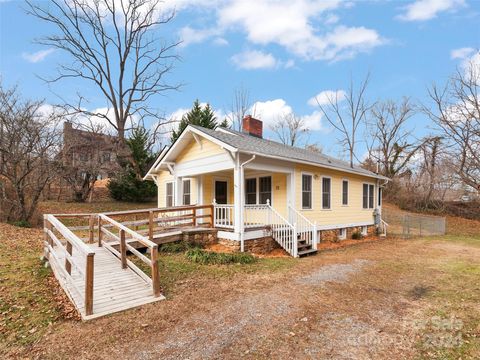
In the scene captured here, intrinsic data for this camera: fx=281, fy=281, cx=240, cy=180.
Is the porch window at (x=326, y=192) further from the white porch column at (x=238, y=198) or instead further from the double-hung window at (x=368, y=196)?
the white porch column at (x=238, y=198)

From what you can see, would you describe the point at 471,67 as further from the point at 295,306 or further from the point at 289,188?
the point at 295,306

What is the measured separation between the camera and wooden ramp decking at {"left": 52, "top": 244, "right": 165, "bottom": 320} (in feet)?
15.4

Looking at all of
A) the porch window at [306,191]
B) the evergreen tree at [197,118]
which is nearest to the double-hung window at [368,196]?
the porch window at [306,191]

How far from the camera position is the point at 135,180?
80.3ft

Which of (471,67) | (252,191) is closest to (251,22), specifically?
(252,191)

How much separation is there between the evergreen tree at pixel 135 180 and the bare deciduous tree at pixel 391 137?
24.6 metres

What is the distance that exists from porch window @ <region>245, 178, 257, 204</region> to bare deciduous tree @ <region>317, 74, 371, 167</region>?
8.68m

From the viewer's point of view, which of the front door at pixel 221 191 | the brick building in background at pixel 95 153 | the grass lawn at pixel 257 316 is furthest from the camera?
the brick building in background at pixel 95 153

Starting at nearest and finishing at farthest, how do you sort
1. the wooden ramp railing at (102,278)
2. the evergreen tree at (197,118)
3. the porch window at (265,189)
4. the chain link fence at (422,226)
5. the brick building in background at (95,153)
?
the wooden ramp railing at (102,278) → the porch window at (265,189) → the chain link fence at (422,226) → the brick building in background at (95,153) → the evergreen tree at (197,118)

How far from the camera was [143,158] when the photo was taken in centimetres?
2503

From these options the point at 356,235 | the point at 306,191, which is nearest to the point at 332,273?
the point at 306,191

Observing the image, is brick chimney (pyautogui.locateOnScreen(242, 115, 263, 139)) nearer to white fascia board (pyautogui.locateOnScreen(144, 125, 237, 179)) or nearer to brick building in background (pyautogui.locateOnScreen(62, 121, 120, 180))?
white fascia board (pyautogui.locateOnScreen(144, 125, 237, 179))

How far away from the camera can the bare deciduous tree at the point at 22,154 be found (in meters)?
13.7

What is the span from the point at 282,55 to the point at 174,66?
1027 cm
